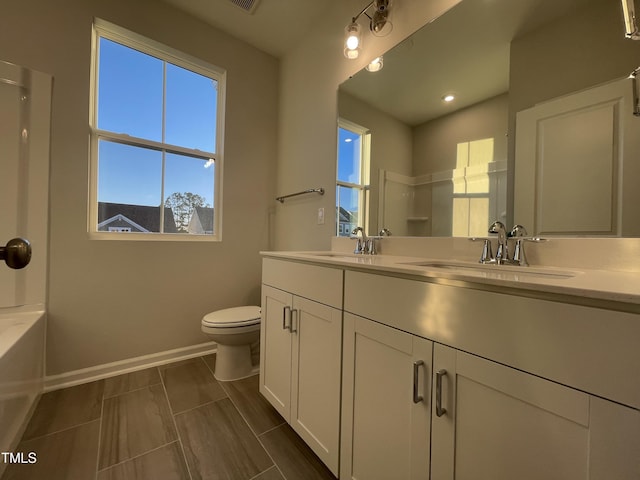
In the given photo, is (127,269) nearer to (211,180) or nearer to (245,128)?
(211,180)

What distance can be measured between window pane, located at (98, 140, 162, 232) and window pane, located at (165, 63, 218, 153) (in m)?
0.26

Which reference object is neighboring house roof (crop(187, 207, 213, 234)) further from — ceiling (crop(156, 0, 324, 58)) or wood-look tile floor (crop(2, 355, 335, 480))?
ceiling (crop(156, 0, 324, 58))

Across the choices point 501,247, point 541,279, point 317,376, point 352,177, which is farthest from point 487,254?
point 352,177

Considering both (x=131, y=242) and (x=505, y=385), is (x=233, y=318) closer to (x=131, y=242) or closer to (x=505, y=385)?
(x=131, y=242)

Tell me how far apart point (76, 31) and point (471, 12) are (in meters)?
2.31

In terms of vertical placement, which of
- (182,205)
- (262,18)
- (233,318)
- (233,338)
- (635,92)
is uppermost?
(262,18)

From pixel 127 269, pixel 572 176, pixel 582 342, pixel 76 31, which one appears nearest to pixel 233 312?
pixel 127 269

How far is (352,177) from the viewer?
69.3 inches

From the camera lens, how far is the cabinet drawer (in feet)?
3.32

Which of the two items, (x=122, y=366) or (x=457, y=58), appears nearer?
(x=457, y=58)

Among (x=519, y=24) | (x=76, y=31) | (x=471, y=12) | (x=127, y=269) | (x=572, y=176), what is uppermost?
(x=76, y=31)

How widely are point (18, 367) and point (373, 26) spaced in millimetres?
2463

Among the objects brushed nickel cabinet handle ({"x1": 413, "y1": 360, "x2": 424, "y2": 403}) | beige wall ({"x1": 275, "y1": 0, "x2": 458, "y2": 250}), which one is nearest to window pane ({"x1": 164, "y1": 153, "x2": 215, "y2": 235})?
beige wall ({"x1": 275, "y1": 0, "x2": 458, "y2": 250})

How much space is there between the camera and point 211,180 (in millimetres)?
2271
